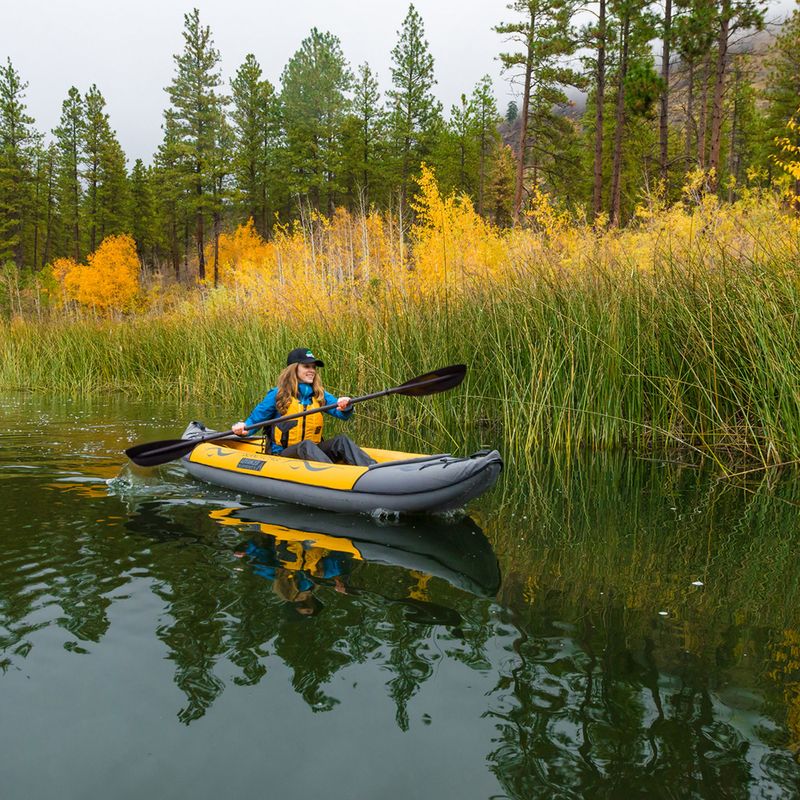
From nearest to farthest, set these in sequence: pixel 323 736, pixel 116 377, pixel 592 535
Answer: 1. pixel 323 736
2. pixel 592 535
3. pixel 116 377

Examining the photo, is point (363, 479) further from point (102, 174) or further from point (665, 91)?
point (102, 174)

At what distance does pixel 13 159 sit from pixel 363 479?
164ft

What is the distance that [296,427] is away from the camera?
6.13 metres

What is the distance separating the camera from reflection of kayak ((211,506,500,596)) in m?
3.85

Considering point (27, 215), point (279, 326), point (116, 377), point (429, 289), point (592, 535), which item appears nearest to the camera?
point (592, 535)

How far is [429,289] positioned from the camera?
315 inches

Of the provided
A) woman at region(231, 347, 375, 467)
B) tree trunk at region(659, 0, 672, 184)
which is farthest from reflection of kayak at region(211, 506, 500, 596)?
tree trunk at region(659, 0, 672, 184)

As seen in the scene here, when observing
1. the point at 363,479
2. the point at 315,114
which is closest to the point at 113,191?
the point at 315,114

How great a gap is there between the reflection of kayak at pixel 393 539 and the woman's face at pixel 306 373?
129 centimetres

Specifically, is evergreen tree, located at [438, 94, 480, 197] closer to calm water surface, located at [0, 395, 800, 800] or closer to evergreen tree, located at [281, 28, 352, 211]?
evergreen tree, located at [281, 28, 352, 211]

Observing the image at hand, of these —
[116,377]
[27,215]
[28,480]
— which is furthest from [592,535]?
[27,215]

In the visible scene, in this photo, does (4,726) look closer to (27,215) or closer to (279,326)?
(279,326)

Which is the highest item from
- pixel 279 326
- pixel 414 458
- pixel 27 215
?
pixel 27 215

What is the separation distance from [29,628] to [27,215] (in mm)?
56279
